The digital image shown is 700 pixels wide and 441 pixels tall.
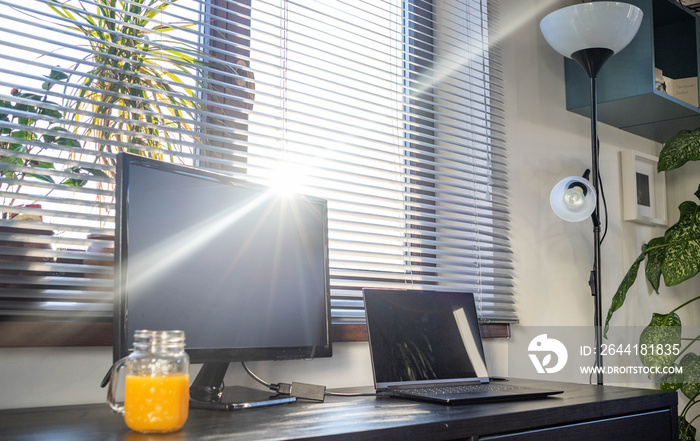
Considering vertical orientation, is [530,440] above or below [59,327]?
below

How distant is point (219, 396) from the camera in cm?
121

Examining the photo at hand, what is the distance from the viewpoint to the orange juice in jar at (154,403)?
0.90 meters

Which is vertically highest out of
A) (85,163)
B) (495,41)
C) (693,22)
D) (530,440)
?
(693,22)

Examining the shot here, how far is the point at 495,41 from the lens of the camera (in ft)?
7.82

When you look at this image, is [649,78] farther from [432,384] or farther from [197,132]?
[197,132]

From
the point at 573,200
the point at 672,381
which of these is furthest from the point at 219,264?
the point at 672,381

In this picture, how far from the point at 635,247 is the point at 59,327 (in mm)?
2492

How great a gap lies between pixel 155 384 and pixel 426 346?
87cm

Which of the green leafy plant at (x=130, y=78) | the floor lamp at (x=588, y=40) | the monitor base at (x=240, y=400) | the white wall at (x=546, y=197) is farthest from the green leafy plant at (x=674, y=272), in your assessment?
the green leafy plant at (x=130, y=78)

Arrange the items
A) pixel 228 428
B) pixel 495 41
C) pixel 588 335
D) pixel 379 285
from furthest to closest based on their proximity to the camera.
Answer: pixel 588 335, pixel 495 41, pixel 379 285, pixel 228 428

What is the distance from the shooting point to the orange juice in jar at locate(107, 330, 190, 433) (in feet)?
2.95

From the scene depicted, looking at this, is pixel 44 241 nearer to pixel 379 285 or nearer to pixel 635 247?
pixel 379 285

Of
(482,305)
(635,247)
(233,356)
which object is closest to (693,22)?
(635,247)

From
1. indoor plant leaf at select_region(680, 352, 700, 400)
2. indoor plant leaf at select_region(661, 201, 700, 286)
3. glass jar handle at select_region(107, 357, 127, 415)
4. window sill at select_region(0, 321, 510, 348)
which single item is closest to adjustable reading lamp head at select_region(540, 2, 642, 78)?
indoor plant leaf at select_region(661, 201, 700, 286)
